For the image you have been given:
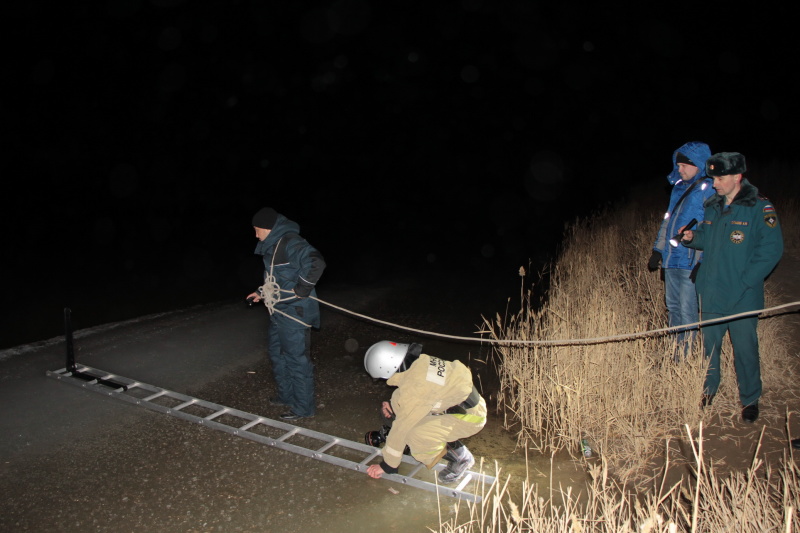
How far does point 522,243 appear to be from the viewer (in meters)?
18.4

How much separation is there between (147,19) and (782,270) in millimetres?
48260

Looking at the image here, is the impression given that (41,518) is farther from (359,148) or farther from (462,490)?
(359,148)

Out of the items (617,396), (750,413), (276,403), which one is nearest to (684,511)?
(617,396)

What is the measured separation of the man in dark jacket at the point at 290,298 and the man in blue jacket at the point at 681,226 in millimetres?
3249

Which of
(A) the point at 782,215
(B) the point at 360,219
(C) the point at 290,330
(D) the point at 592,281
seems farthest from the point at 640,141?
(C) the point at 290,330

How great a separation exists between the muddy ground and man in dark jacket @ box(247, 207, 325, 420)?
13.6 inches

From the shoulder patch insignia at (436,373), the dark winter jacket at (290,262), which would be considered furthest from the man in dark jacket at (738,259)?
the dark winter jacket at (290,262)

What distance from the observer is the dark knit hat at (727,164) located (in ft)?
15.3

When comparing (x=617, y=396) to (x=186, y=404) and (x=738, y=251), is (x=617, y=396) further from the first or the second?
(x=186, y=404)

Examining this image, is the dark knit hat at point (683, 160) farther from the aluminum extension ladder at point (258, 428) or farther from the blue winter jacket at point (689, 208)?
the aluminum extension ladder at point (258, 428)

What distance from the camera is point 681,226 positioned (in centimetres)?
531

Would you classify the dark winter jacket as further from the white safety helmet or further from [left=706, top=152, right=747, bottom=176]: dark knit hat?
[left=706, top=152, right=747, bottom=176]: dark knit hat

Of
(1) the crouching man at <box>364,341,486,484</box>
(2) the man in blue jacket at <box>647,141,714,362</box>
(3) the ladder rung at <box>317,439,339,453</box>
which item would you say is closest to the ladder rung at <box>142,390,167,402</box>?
(3) the ladder rung at <box>317,439,339,453</box>

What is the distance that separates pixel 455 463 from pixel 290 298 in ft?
6.83
